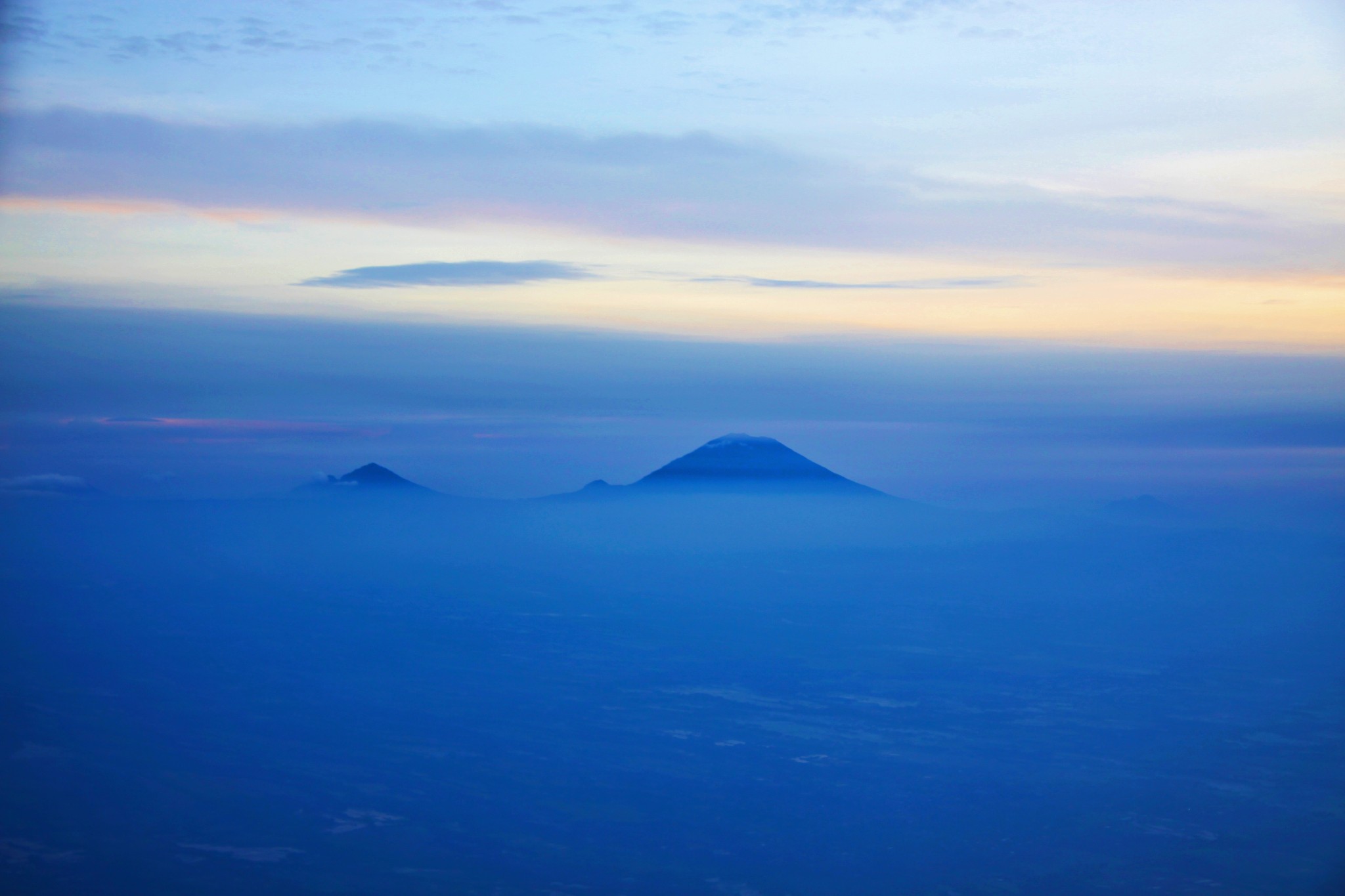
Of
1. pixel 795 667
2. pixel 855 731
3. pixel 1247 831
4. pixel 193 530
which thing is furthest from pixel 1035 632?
pixel 193 530

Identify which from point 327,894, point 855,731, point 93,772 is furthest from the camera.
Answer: point 855,731

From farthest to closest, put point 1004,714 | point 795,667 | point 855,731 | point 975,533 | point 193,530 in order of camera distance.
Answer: point 975,533
point 193,530
point 795,667
point 1004,714
point 855,731

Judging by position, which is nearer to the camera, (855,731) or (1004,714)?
(855,731)

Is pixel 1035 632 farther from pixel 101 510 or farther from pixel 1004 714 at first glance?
pixel 101 510

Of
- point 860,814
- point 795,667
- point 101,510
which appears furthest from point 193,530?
point 860,814

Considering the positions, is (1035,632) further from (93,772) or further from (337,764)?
(93,772)

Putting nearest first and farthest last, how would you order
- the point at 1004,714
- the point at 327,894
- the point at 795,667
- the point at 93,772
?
1. the point at 327,894
2. the point at 93,772
3. the point at 1004,714
4. the point at 795,667

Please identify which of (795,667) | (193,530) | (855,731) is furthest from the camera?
(193,530)

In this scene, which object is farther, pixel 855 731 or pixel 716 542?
pixel 716 542

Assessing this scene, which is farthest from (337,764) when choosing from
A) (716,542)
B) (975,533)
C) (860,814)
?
(975,533)
